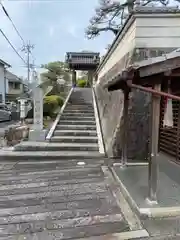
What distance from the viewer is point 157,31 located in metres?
7.07

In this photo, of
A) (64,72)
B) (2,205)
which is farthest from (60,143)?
(64,72)

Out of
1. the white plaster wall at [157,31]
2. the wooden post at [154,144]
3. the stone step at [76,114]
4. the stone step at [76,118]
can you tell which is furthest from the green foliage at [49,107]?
the wooden post at [154,144]

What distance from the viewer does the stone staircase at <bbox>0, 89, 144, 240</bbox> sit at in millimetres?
3238

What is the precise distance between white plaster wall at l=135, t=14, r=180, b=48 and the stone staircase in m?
3.39

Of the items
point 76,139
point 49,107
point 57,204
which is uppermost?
point 49,107

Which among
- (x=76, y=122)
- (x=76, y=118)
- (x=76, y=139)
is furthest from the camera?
(x=76, y=118)

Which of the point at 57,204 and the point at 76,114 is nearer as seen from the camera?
the point at 57,204

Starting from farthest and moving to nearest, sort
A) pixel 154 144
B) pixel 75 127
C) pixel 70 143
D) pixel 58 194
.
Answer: pixel 75 127 < pixel 70 143 < pixel 58 194 < pixel 154 144

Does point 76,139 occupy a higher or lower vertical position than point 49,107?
lower

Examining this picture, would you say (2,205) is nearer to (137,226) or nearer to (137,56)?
(137,226)

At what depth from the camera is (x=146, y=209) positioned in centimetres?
362

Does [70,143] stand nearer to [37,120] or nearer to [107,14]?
[37,120]

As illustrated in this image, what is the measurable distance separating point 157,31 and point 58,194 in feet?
17.0

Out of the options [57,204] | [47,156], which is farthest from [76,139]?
[57,204]
